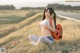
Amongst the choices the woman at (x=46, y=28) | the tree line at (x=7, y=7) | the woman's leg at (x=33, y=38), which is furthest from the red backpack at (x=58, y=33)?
the tree line at (x=7, y=7)

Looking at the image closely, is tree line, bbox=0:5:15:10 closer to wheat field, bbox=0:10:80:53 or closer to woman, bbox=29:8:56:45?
wheat field, bbox=0:10:80:53

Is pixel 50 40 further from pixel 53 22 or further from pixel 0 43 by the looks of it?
pixel 0 43

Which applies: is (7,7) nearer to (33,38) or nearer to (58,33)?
(33,38)

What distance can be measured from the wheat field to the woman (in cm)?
7

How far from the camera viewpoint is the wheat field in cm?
324

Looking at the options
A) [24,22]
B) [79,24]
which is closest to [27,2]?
[24,22]

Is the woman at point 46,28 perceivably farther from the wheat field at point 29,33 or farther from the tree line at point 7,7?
the tree line at point 7,7

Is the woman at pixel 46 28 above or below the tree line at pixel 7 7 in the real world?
below

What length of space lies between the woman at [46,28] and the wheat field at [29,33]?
0.23ft

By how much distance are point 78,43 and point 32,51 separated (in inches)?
23.7

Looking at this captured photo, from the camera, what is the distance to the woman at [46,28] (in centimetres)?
321

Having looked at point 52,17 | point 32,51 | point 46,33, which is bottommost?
point 32,51

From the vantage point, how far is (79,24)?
339 centimetres

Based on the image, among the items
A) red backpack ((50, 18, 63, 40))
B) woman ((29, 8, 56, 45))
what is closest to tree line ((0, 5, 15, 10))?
woman ((29, 8, 56, 45))
